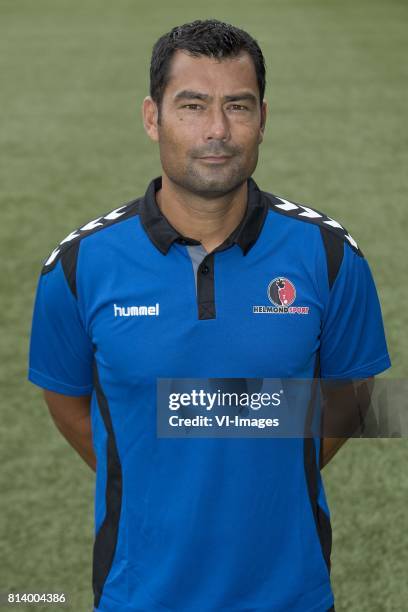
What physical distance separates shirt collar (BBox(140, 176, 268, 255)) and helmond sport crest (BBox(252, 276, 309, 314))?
104 millimetres

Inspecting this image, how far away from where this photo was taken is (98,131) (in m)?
9.70

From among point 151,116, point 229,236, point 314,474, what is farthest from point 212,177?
point 314,474

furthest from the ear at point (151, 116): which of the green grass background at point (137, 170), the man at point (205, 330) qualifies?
the green grass background at point (137, 170)

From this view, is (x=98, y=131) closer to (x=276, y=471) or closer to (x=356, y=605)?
(x=356, y=605)

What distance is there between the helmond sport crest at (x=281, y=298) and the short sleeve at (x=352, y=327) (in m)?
0.10

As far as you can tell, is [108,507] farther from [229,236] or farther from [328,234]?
[328,234]

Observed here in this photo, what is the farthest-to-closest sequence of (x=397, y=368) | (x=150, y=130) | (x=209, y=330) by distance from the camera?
(x=397, y=368), (x=150, y=130), (x=209, y=330)

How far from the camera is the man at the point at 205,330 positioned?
227 centimetres

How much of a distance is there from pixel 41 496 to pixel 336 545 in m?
1.33

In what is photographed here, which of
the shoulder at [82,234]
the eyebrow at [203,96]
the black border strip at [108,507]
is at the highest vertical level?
the eyebrow at [203,96]

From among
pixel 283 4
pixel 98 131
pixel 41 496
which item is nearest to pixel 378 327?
pixel 41 496

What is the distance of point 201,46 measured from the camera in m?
2.30

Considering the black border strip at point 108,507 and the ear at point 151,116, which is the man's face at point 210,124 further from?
the black border strip at point 108,507

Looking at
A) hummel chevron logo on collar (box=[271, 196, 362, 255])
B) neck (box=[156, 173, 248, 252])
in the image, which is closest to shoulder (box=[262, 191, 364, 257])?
hummel chevron logo on collar (box=[271, 196, 362, 255])
